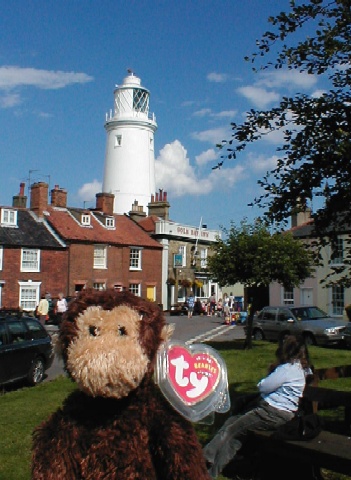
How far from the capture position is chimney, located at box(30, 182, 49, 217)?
3850 centimetres

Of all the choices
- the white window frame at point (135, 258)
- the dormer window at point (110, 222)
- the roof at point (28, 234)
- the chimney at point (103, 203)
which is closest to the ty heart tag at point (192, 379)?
the roof at point (28, 234)

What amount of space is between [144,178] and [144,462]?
176 ft

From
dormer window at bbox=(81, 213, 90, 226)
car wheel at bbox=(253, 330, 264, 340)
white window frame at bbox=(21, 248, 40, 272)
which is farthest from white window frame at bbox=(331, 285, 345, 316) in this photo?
white window frame at bbox=(21, 248, 40, 272)

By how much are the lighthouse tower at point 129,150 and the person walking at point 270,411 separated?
163 feet

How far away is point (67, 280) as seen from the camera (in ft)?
122

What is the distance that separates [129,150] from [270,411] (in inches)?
2041

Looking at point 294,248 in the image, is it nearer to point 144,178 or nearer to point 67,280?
point 67,280

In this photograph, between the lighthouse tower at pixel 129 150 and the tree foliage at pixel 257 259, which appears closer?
the tree foliage at pixel 257 259

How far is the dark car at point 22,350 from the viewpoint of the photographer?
12.1 meters

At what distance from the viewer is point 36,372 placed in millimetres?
13172

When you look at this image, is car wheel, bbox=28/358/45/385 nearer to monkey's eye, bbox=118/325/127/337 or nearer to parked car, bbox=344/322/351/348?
monkey's eye, bbox=118/325/127/337

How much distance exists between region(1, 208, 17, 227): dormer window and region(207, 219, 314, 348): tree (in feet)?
64.4

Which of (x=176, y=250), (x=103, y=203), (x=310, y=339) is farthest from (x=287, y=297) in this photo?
(x=103, y=203)

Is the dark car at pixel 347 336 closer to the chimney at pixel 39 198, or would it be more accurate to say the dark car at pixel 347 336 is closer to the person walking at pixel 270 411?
the person walking at pixel 270 411
